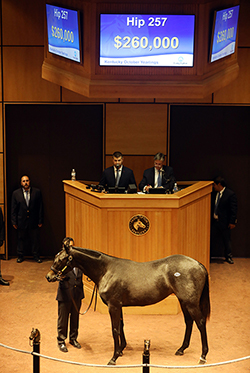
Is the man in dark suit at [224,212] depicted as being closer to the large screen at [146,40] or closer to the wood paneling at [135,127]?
the wood paneling at [135,127]

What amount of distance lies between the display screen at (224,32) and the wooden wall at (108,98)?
1.44m

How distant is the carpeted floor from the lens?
554cm

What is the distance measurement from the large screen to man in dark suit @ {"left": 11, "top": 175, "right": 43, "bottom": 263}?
118 inches

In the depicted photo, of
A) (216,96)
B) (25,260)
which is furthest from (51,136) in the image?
(216,96)

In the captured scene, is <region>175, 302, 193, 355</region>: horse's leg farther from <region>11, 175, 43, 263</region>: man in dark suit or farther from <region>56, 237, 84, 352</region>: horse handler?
<region>11, 175, 43, 263</region>: man in dark suit

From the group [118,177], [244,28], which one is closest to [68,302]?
[118,177]

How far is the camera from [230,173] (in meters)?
9.49

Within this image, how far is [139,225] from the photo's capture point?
270 inches

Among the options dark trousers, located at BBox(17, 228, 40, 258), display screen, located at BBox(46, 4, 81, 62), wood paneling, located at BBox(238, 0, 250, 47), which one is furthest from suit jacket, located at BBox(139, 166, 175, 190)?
wood paneling, located at BBox(238, 0, 250, 47)

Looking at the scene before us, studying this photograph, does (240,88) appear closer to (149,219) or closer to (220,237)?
(220,237)

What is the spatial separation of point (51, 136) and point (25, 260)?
2465mm

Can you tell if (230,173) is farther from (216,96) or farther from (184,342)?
(184,342)

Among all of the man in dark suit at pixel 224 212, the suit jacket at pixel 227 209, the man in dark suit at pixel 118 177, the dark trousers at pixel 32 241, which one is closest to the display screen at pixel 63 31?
the man in dark suit at pixel 118 177

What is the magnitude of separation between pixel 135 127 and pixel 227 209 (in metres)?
2.33
